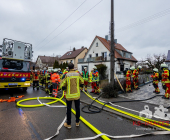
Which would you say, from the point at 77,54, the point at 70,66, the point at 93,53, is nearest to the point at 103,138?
the point at 70,66

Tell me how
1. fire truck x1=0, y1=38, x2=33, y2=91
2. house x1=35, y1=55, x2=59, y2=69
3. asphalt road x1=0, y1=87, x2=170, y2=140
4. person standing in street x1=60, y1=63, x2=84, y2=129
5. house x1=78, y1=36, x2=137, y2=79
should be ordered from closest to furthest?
asphalt road x1=0, y1=87, x2=170, y2=140
person standing in street x1=60, y1=63, x2=84, y2=129
fire truck x1=0, y1=38, x2=33, y2=91
house x1=78, y1=36, x2=137, y2=79
house x1=35, y1=55, x2=59, y2=69

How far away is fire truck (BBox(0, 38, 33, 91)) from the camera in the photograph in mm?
7539

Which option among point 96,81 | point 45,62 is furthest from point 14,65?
point 45,62

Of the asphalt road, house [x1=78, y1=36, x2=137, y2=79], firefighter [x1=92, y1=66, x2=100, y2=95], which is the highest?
house [x1=78, y1=36, x2=137, y2=79]

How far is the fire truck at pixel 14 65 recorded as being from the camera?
7539 mm

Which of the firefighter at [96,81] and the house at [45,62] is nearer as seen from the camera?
the firefighter at [96,81]

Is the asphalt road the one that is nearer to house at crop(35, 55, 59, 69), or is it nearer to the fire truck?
the fire truck

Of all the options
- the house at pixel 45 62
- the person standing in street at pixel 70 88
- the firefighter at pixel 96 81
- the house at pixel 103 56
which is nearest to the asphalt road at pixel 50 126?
the person standing in street at pixel 70 88

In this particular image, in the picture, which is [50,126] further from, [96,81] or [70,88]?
[96,81]

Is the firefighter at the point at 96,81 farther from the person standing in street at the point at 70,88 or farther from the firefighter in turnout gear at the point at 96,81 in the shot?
the person standing in street at the point at 70,88

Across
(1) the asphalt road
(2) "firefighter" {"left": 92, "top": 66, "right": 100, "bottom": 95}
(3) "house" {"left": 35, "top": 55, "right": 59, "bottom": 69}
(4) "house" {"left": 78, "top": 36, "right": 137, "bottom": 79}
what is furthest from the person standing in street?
(3) "house" {"left": 35, "top": 55, "right": 59, "bottom": 69}

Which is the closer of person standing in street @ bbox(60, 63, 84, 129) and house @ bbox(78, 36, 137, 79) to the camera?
person standing in street @ bbox(60, 63, 84, 129)

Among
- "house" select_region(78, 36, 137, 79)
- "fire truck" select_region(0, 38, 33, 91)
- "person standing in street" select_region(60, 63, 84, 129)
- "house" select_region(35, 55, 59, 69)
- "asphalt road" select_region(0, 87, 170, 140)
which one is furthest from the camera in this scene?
"house" select_region(35, 55, 59, 69)

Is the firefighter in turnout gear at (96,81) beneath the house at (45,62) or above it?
beneath
